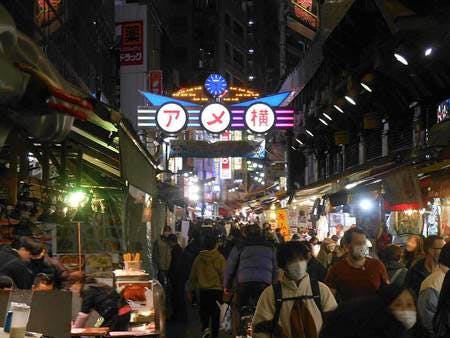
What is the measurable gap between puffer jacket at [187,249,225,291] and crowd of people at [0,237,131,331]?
3.83m

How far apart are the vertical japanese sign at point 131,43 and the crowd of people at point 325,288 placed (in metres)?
18.3

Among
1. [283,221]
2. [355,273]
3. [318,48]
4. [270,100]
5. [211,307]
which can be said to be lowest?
[211,307]

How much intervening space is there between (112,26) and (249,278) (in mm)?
21565

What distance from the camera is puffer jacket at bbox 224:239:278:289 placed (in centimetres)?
1065

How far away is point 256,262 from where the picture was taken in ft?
35.0

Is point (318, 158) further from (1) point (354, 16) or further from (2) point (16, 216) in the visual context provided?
(2) point (16, 216)

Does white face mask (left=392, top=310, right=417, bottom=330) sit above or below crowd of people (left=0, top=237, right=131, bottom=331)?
above

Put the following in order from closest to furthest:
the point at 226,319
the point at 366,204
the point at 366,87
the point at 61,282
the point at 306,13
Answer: the point at 61,282 → the point at 226,319 → the point at 366,204 → the point at 366,87 → the point at 306,13

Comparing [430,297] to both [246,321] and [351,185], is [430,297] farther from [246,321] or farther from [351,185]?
[351,185]

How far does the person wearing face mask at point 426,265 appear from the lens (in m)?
8.52

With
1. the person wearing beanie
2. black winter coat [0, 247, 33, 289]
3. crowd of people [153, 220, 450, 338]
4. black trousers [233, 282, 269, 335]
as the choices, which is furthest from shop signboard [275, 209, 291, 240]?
the person wearing beanie

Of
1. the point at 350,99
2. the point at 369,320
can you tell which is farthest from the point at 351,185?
the point at 369,320

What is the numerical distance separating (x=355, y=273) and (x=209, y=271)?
522 cm

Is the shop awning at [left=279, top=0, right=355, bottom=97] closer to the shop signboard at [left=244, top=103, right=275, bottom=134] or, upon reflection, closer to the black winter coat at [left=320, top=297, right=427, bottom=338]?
the shop signboard at [left=244, top=103, right=275, bottom=134]
